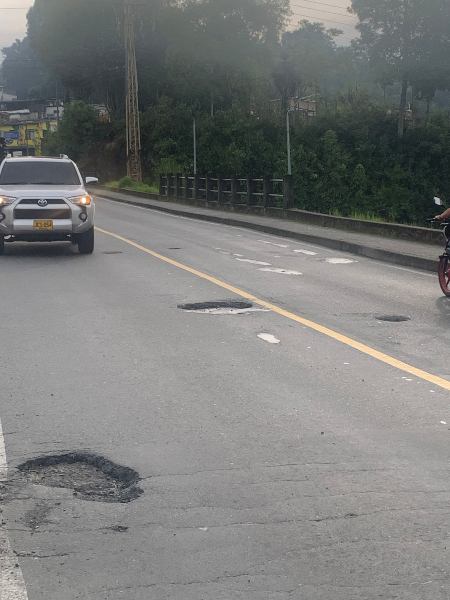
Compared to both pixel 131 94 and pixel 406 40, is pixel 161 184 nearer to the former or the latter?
pixel 131 94

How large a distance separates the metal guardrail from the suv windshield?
10941mm

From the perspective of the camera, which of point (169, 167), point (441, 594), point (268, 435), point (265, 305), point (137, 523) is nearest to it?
point (441, 594)

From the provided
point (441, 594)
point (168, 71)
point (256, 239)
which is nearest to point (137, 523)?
point (441, 594)

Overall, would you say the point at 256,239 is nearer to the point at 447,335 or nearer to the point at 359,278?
the point at 359,278

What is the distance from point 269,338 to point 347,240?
10.5 m

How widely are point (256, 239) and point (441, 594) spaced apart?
18459mm

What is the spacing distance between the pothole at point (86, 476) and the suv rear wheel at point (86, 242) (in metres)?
11.9

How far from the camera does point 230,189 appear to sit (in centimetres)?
3375

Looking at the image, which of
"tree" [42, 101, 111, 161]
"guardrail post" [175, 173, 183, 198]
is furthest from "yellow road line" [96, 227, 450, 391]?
"tree" [42, 101, 111, 161]

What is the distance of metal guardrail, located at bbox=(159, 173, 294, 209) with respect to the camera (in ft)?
94.2

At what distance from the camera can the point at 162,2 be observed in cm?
8762

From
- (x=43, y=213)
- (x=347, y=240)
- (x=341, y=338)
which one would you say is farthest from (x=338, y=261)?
(x=341, y=338)

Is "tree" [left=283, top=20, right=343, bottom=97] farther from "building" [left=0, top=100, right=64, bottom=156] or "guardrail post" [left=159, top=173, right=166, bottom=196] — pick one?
"guardrail post" [left=159, top=173, right=166, bottom=196]

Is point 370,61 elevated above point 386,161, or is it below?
above
